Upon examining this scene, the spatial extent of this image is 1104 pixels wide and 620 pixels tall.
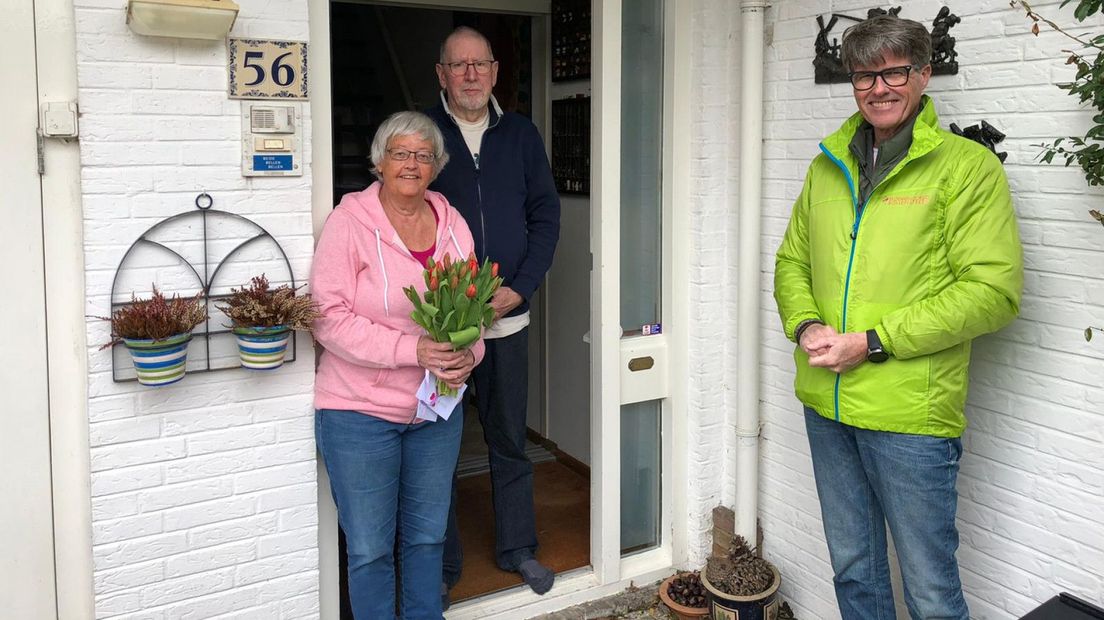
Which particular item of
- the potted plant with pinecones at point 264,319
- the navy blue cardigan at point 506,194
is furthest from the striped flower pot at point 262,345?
the navy blue cardigan at point 506,194

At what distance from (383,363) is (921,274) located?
4.49 feet

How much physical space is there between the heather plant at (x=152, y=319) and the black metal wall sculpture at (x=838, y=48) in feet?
6.54

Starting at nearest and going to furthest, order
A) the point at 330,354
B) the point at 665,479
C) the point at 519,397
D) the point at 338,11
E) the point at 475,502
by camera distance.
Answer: the point at 330,354, the point at 519,397, the point at 665,479, the point at 475,502, the point at 338,11

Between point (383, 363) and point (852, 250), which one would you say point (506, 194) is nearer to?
point (383, 363)

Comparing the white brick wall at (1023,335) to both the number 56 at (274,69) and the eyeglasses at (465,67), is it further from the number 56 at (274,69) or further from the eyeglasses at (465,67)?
the number 56 at (274,69)

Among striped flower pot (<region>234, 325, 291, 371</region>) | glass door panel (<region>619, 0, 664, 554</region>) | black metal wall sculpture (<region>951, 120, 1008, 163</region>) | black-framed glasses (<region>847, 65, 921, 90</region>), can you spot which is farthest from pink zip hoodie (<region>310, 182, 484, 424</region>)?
black metal wall sculpture (<region>951, 120, 1008, 163</region>)

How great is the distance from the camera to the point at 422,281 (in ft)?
8.38

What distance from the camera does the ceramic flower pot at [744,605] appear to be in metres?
3.05

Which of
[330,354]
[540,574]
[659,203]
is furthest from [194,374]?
[659,203]

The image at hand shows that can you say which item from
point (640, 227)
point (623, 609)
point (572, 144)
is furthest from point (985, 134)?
point (572, 144)

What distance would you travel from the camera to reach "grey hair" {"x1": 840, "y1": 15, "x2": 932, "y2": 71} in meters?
2.25

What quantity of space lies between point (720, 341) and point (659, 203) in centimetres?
54

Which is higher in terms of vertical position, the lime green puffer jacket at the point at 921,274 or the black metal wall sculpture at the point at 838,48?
the black metal wall sculpture at the point at 838,48

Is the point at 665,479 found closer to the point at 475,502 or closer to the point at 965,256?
the point at 475,502
